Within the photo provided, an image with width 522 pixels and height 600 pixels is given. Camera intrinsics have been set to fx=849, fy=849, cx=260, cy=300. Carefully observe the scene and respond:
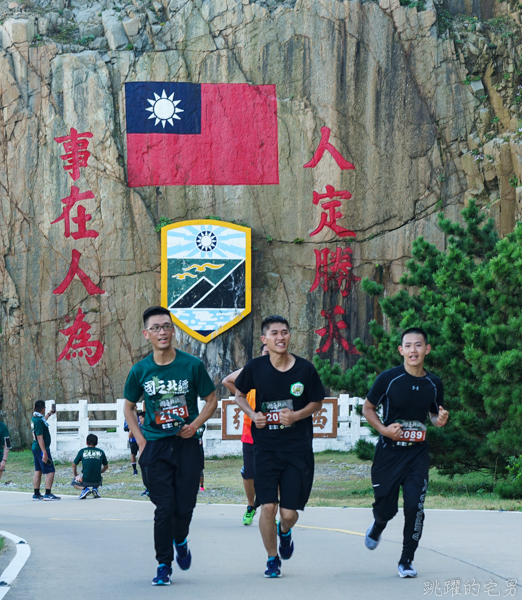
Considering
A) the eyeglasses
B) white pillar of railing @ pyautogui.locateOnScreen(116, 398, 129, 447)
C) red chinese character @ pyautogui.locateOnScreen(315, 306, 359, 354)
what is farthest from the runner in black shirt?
red chinese character @ pyautogui.locateOnScreen(315, 306, 359, 354)

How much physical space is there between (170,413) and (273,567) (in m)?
1.07

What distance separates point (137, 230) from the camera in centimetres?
2025

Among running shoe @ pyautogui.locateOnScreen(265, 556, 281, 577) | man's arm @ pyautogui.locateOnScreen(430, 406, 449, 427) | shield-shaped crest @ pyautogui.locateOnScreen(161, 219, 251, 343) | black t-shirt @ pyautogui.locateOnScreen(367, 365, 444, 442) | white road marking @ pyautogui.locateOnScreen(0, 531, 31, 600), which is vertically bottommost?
white road marking @ pyautogui.locateOnScreen(0, 531, 31, 600)

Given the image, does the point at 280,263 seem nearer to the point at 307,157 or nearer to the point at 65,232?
the point at 307,157

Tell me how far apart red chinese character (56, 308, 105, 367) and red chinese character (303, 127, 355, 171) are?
21.3 ft

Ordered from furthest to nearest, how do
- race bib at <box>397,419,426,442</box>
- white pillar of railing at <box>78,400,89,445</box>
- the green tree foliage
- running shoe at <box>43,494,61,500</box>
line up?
white pillar of railing at <box>78,400,89,445</box>
running shoe at <box>43,494,61,500</box>
the green tree foliage
race bib at <box>397,419,426,442</box>

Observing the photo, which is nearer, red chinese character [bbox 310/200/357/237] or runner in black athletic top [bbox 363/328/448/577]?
runner in black athletic top [bbox 363/328/448/577]

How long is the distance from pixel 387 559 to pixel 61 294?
1565 centimetres

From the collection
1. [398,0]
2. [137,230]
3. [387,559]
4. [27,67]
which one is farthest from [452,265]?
[27,67]

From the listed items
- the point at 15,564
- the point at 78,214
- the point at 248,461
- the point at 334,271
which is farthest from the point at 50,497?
the point at 334,271

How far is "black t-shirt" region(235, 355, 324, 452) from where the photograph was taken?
5.10 m

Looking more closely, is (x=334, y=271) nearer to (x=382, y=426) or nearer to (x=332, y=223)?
(x=332, y=223)

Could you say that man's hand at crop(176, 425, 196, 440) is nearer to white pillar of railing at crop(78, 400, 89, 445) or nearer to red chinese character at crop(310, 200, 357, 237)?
white pillar of railing at crop(78, 400, 89, 445)

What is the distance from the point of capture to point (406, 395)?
518cm
